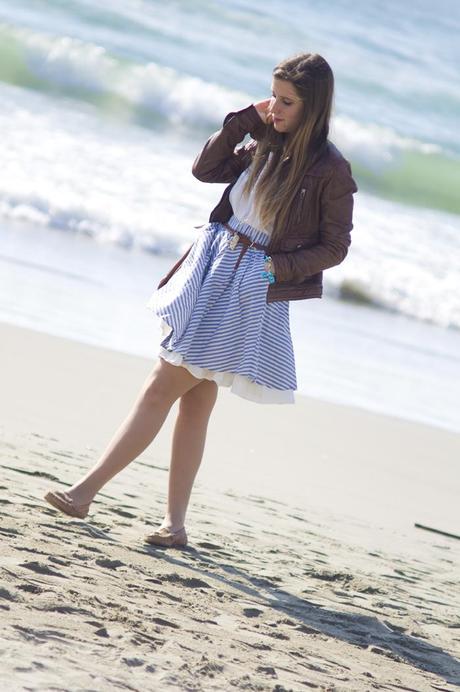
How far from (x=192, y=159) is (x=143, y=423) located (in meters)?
12.1

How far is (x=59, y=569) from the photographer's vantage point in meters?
3.33

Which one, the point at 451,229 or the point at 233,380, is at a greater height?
→ the point at 451,229

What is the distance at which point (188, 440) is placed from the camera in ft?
13.3

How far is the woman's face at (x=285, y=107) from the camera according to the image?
3.73 metres

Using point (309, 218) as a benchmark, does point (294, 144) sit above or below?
above

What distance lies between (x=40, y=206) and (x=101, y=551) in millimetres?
8346

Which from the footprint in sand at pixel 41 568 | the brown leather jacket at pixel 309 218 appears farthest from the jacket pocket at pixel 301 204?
the footprint in sand at pixel 41 568

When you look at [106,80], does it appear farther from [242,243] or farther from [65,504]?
[65,504]

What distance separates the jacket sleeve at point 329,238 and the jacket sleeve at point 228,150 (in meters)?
0.31

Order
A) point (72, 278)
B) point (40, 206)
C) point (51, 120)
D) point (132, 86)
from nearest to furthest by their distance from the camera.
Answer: point (72, 278)
point (40, 206)
point (51, 120)
point (132, 86)

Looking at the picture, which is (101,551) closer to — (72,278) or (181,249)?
(72,278)

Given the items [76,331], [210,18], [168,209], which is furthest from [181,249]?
[210,18]

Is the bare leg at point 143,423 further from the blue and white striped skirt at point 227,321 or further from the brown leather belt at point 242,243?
the brown leather belt at point 242,243

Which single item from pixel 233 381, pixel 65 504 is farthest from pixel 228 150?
pixel 65 504
